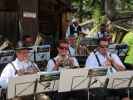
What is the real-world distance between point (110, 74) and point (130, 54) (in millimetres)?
4013

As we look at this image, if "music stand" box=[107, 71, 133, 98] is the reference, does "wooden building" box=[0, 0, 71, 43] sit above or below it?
above

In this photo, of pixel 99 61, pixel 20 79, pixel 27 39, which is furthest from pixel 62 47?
pixel 27 39

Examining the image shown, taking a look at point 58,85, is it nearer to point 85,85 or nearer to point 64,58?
point 85,85

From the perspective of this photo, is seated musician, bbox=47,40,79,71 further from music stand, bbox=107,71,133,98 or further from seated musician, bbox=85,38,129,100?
music stand, bbox=107,71,133,98

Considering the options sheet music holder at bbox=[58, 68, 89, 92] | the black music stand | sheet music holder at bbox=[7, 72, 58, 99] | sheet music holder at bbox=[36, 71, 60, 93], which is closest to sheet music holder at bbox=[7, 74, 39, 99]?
sheet music holder at bbox=[7, 72, 58, 99]

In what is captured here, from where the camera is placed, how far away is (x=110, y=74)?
9.55 m

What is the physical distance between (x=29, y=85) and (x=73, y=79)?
835 millimetres

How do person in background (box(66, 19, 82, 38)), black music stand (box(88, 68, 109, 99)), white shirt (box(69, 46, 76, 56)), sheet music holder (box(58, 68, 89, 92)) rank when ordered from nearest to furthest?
sheet music holder (box(58, 68, 89, 92)) < black music stand (box(88, 68, 109, 99)) < white shirt (box(69, 46, 76, 56)) < person in background (box(66, 19, 82, 38))

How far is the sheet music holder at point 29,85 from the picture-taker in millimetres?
8594

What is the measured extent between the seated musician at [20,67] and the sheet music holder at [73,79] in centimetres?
79

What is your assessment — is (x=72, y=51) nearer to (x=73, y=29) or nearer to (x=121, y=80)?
→ (x=121, y=80)

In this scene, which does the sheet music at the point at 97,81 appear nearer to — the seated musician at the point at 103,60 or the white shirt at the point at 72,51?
the seated musician at the point at 103,60

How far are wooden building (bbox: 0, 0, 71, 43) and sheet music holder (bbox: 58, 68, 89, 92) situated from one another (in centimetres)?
630

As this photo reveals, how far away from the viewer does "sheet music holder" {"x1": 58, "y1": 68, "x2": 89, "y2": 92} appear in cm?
910
